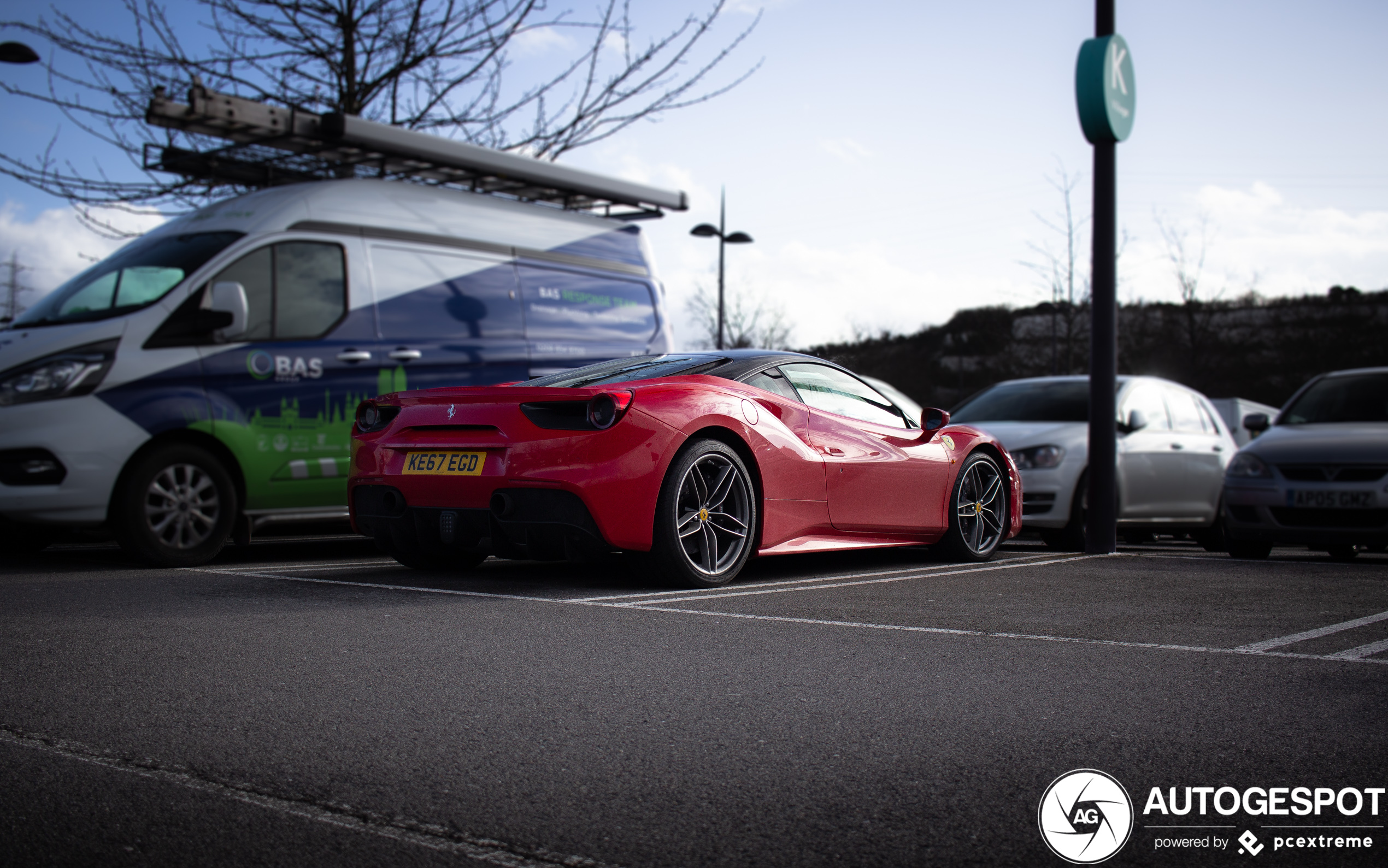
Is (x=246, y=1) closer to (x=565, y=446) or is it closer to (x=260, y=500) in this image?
(x=260, y=500)

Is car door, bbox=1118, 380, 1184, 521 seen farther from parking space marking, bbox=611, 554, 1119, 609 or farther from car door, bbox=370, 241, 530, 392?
car door, bbox=370, 241, 530, 392

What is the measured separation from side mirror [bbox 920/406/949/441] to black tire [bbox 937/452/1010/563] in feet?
1.05

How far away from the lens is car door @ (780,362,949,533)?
6152mm

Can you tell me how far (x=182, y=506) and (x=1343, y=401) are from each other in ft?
26.5

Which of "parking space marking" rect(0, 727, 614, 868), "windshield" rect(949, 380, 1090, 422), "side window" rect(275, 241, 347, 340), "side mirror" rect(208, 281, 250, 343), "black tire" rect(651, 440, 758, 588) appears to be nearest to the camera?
"parking space marking" rect(0, 727, 614, 868)

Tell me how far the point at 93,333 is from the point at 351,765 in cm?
495

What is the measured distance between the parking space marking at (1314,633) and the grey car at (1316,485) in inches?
114

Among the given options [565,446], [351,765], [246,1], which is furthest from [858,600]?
[246,1]

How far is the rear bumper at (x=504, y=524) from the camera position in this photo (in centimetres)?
510

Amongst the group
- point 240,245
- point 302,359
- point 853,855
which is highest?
point 240,245

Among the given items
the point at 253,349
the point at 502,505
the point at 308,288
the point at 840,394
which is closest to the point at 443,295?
the point at 308,288

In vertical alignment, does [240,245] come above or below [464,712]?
above

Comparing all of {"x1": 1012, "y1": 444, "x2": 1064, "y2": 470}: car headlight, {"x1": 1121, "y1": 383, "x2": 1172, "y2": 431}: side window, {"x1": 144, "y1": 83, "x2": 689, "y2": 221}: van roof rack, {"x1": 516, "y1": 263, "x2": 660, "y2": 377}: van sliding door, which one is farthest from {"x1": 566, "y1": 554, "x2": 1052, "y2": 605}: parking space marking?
{"x1": 144, "y1": 83, "x2": 689, "y2": 221}: van roof rack

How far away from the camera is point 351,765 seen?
2.59 metres
